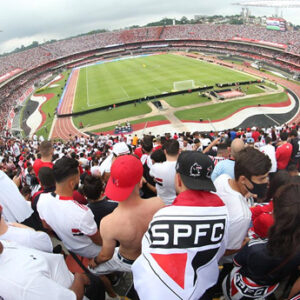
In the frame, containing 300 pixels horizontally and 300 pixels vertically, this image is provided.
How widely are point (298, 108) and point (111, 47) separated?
64.9 metres

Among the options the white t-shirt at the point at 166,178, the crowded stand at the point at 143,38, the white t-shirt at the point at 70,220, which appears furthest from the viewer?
the crowded stand at the point at 143,38

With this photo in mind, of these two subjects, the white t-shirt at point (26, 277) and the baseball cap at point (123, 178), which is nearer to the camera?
the white t-shirt at point (26, 277)

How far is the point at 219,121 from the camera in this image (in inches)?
950

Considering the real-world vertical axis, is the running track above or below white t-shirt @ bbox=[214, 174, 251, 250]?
below

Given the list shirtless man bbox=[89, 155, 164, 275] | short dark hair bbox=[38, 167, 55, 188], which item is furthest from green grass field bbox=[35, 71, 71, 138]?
shirtless man bbox=[89, 155, 164, 275]

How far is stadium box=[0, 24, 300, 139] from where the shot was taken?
26.5 metres

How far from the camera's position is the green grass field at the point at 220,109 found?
25438 mm

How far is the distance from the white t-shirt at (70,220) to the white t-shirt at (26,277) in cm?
98

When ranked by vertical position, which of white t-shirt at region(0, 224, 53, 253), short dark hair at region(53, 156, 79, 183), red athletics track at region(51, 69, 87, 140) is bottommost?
red athletics track at region(51, 69, 87, 140)

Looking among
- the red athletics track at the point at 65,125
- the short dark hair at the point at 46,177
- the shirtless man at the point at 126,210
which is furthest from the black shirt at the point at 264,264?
the red athletics track at the point at 65,125

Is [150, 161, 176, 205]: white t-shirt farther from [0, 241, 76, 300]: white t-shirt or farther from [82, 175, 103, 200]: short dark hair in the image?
[0, 241, 76, 300]: white t-shirt

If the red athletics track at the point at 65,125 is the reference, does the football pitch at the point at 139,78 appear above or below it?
above

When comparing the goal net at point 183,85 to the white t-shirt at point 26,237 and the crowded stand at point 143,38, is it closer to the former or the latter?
the crowded stand at point 143,38

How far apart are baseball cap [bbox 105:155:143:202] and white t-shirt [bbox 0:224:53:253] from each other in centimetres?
94
